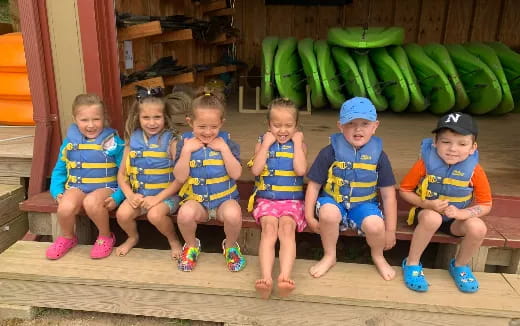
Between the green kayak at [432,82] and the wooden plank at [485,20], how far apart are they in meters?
1.90

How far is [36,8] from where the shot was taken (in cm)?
280

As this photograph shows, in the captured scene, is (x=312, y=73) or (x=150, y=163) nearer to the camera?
(x=150, y=163)

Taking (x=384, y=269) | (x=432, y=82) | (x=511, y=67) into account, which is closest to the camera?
(x=384, y=269)

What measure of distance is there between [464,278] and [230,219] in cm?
132

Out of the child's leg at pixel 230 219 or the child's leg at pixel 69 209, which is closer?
the child's leg at pixel 230 219

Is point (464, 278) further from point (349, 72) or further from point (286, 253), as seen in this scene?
point (349, 72)

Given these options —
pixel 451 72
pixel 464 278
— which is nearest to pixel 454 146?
pixel 464 278

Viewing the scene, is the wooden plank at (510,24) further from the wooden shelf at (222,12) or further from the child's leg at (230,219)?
the child's leg at (230,219)

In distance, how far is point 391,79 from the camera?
4816 millimetres

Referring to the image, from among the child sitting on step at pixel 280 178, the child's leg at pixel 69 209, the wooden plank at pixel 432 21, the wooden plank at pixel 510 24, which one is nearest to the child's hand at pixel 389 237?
the child sitting on step at pixel 280 178

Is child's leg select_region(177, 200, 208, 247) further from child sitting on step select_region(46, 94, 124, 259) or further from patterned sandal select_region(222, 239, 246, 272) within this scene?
child sitting on step select_region(46, 94, 124, 259)

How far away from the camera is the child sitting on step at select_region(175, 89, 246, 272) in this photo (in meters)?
2.49

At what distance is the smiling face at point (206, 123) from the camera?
8.16 ft

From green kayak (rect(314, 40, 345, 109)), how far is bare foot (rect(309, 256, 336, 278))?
2622 mm
